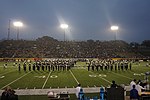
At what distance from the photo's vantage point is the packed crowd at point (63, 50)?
60.8 m

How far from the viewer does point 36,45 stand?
7112 centimetres

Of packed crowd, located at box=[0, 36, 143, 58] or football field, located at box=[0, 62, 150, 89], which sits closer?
football field, located at box=[0, 62, 150, 89]

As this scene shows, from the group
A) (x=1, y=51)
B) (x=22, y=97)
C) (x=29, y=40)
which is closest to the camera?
(x=22, y=97)

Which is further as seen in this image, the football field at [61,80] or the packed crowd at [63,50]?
the packed crowd at [63,50]

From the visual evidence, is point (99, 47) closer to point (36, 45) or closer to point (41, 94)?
point (36, 45)

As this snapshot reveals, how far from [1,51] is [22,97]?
175 feet

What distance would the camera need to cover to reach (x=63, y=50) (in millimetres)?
65688

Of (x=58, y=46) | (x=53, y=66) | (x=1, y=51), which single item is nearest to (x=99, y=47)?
(x=58, y=46)

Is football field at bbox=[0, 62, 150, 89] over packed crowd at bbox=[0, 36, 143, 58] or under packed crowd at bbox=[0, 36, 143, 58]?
under

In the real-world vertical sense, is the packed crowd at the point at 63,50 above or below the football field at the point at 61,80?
above

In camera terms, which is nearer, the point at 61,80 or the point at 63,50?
the point at 61,80

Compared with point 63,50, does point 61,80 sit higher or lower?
lower

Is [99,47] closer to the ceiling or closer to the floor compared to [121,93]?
closer to the ceiling

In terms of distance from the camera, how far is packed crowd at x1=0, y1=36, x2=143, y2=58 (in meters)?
60.8
